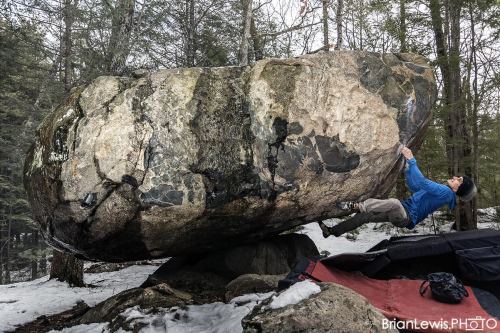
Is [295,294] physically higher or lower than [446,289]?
higher

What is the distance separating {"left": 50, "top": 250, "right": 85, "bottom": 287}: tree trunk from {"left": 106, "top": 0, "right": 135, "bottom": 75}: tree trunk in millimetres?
4396

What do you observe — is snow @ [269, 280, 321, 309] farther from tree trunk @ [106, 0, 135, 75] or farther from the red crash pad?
tree trunk @ [106, 0, 135, 75]

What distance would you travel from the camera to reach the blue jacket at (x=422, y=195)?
5.98 meters

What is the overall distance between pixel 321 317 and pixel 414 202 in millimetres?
3630

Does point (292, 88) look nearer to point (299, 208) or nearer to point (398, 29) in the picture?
point (299, 208)

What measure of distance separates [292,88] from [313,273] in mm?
2976

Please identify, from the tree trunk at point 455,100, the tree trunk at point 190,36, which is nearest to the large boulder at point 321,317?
the tree trunk at point 455,100

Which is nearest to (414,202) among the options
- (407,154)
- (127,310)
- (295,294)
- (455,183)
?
(455,183)

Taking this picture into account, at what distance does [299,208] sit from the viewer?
6273 mm

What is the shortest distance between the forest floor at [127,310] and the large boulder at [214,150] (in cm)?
124

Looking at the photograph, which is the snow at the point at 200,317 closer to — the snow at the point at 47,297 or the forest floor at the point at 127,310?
the forest floor at the point at 127,310

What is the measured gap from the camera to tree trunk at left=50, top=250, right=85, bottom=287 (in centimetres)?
826

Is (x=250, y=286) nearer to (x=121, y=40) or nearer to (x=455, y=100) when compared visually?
(x=121, y=40)

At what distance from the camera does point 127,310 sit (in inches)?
200
